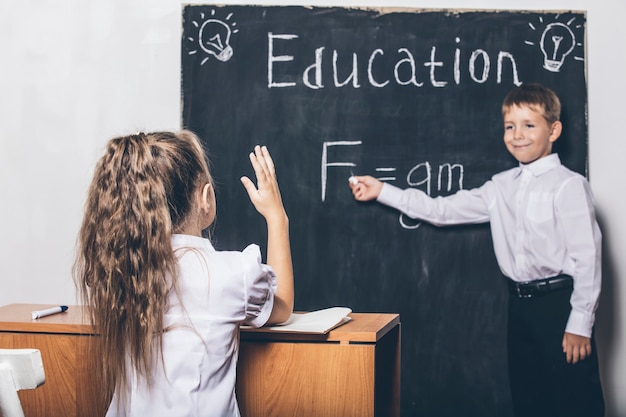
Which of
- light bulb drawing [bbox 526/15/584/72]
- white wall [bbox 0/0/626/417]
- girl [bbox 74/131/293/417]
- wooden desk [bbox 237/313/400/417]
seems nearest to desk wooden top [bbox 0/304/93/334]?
girl [bbox 74/131/293/417]

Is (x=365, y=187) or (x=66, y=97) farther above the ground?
(x=66, y=97)

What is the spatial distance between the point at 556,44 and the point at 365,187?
113 centimetres

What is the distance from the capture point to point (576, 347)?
3.19 metres

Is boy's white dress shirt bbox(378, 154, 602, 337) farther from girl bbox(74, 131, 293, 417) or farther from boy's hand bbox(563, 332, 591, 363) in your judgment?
girl bbox(74, 131, 293, 417)

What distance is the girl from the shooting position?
162 cm

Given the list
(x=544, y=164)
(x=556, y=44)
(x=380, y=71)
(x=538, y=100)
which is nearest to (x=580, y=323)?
(x=544, y=164)

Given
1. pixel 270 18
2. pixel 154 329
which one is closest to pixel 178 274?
pixel 154 329

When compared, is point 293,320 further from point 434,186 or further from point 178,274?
point 434,186

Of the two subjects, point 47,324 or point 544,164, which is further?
point 544,164

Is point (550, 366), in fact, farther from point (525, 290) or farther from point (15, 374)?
point (15, 374)

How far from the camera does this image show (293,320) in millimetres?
1974

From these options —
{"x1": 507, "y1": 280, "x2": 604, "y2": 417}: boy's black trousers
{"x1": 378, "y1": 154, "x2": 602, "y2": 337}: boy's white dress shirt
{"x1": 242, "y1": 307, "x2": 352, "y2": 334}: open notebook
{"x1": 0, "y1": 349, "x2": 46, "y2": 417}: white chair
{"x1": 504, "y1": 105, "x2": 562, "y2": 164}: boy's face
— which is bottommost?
{"x1": 507, "y1": 280, "x2": 604, "y2": 417}: boy's black trousers

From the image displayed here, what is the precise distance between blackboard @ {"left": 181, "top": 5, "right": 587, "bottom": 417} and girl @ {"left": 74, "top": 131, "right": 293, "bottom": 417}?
1834mm

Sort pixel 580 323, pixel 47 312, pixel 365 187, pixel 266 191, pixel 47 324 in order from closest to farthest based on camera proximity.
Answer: pixel 266 191 < pixel 47 324 < pixel 47 312 < pixel 580 323 < pixel 365 187
